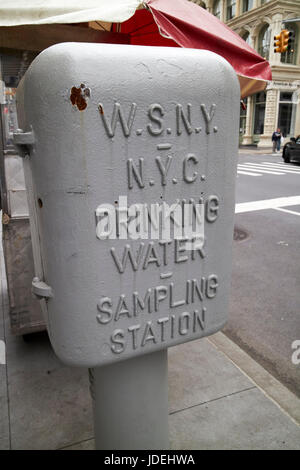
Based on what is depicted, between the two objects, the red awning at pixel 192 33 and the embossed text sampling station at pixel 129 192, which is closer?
the embossed text sampling station at pixel 129 192

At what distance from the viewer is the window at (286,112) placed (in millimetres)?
27617

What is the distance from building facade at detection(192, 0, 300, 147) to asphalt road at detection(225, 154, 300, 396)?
20698 mm

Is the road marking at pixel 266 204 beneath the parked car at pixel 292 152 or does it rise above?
beneath

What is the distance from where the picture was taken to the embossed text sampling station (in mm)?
1130

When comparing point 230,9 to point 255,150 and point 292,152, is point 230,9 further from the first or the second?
point 292,152

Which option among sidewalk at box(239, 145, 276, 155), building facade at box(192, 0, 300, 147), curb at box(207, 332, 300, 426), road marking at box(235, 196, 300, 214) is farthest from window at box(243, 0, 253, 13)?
curb at box(207, 332, 300, 426)

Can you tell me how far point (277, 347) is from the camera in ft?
10.8

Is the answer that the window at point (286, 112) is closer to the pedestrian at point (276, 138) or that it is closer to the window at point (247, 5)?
→ the pedestrian at point (276, 138)

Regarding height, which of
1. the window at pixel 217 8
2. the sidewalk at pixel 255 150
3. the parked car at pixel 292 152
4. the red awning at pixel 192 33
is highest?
the window at pixel 217 8

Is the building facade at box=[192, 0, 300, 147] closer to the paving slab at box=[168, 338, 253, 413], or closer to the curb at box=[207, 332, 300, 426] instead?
the curb at box=[207, 332, 300, 426]

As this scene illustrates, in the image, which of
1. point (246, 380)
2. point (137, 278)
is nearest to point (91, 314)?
point (137, 278)

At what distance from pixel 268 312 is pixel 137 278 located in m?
2.96

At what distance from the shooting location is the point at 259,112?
28.9 m

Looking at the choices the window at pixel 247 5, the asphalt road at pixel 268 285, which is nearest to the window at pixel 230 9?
the window at pixel 247 5
